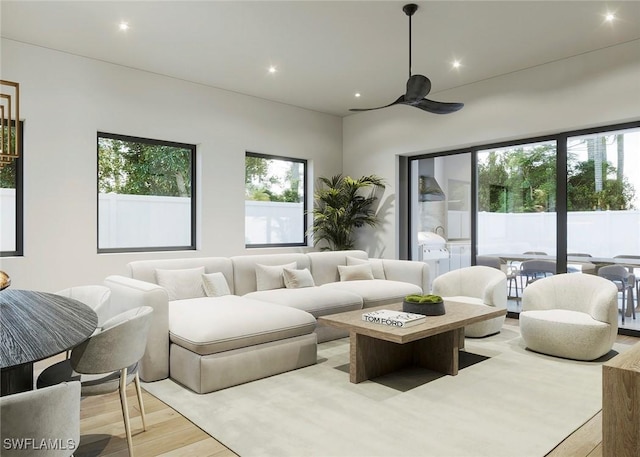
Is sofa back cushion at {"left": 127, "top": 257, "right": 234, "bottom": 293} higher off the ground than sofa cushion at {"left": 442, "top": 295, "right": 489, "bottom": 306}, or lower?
higher

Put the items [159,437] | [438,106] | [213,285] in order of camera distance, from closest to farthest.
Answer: [159,437] < [438,106] < [213,285]

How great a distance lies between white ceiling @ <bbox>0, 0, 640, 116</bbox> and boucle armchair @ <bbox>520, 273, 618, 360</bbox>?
7.88 feet

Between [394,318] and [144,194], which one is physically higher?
[144,194]

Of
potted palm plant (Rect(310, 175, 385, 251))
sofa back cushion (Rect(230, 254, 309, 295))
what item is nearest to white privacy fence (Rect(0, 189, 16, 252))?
sofa back cushion (Rect(230, 254, 309, 295))

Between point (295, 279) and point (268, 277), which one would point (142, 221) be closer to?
point (268, 277)

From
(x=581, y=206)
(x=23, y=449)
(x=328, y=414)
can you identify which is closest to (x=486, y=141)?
(x=581, y=206)

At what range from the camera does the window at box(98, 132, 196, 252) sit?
5.19 m

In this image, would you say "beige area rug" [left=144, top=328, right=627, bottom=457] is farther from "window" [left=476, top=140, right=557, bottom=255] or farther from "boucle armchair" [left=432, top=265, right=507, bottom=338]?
"window" [left=476, top=140, right=557, bottom=255]

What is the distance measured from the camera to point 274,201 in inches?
268

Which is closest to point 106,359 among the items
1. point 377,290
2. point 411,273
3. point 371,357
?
point 371,357

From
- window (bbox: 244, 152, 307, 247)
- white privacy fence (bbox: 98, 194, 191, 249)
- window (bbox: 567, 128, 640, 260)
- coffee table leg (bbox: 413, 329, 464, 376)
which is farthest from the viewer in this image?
window (bbox: 244, 152, 307, 247)

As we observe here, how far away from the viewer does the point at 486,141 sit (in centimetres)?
577

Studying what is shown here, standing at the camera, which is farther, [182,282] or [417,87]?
[182,282]

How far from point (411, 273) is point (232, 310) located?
9.02 ft
